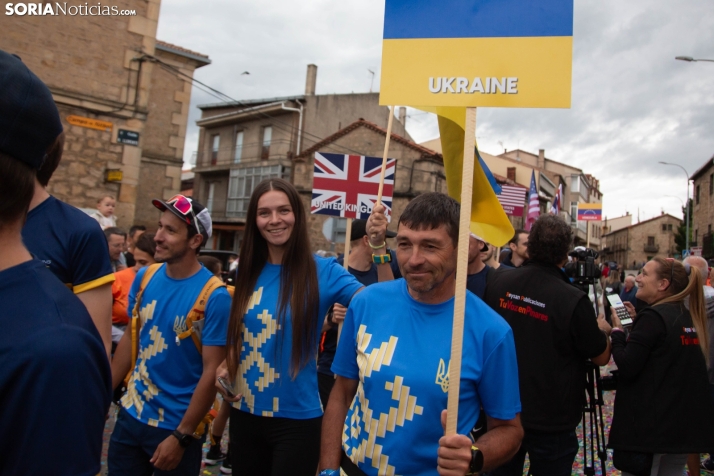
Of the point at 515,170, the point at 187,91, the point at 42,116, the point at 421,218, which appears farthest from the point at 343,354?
the point at 515,170

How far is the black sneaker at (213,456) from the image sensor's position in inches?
208

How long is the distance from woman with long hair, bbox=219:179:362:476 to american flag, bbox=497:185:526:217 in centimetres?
1078

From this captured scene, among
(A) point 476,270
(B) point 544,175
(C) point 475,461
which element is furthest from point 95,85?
(B) point 544,175

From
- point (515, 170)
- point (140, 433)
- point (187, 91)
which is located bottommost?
point (140, 433)

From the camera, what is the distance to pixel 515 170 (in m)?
37.2

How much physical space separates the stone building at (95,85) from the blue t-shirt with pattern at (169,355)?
458 inches

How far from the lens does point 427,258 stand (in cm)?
204

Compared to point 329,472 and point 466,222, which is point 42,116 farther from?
point 329,472

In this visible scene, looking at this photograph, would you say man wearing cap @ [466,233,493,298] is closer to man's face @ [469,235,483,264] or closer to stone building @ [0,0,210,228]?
man's face @ [469,235,483,264]

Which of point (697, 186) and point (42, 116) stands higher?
point (697, 186)

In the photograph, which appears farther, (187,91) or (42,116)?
(187,91)

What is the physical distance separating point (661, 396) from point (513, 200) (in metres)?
10.7

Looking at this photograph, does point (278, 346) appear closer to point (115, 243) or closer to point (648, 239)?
point (115, 243)

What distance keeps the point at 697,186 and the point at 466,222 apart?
4517 centimetres
